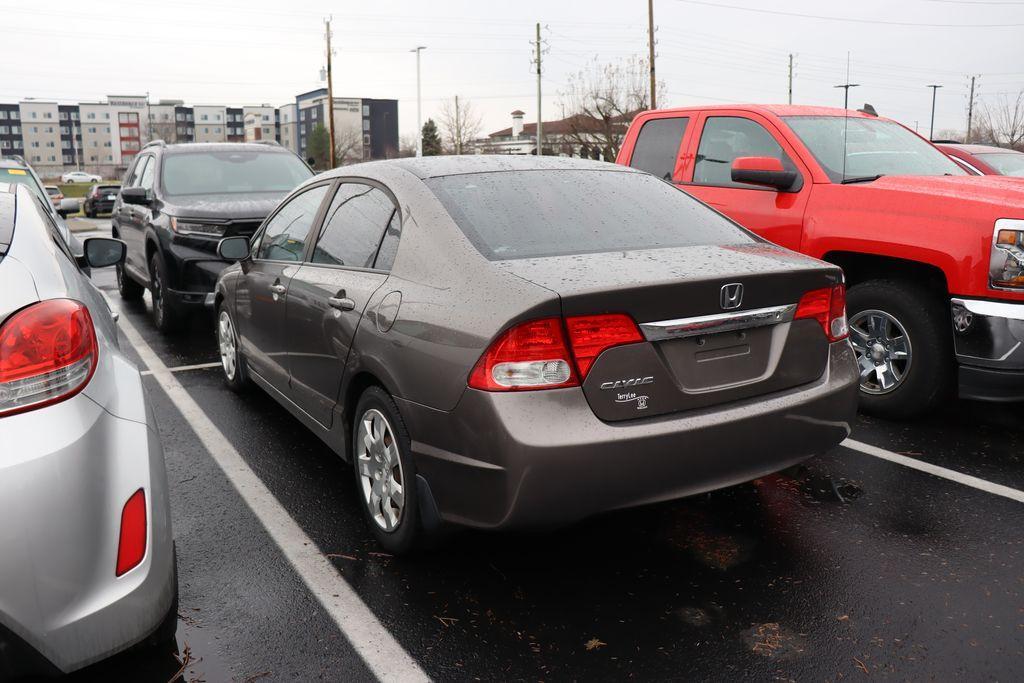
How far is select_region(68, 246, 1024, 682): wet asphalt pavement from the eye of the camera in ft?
8.83

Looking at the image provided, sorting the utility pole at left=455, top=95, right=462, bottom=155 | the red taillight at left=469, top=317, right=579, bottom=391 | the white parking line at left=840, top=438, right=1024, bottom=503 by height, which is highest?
the utility pole at left=455, top=95, right=462, bottom=155

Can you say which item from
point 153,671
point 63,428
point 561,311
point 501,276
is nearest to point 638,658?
point 561,311

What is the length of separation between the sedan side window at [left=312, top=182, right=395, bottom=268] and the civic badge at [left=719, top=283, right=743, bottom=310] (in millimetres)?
1471

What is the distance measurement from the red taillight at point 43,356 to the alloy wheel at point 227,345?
3.53 meters

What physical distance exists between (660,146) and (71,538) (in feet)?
19.1

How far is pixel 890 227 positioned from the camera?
16.4ft

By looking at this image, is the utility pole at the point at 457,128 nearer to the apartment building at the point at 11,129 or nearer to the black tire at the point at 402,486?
the black tire at the point at 402,486

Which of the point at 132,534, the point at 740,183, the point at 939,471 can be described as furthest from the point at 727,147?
the point at 132,534

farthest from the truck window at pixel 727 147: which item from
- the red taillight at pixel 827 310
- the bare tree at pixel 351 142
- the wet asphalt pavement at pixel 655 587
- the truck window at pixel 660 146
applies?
the bare tree at pixel 351 142

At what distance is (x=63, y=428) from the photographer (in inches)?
81.0

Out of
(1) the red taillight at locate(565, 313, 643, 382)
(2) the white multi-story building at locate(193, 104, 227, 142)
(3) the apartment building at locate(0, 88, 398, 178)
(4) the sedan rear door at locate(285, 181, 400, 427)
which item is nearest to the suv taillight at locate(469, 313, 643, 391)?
(1) the red taillight at locate(565, 313, 643, 382)

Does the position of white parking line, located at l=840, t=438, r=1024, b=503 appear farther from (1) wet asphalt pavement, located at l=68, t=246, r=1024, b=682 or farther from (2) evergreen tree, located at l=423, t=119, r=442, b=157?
(2) evergreen tree, located at l=423, t=119, r=442, b=157

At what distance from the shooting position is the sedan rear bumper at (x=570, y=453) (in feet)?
8.95

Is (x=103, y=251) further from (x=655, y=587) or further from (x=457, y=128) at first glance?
(x=457, y=128)
